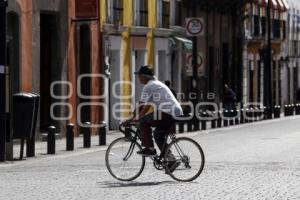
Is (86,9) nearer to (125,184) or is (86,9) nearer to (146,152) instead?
(146,152)

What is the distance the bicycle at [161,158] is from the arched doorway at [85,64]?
17.4 metres

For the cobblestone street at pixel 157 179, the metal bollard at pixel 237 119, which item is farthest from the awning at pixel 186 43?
the cobblestone street at pixel 157 179

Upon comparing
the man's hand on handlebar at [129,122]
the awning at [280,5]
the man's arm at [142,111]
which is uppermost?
the awning at [280,5]

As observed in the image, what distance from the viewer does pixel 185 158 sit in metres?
15.9

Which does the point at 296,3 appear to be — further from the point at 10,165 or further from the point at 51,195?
the point at 51,195

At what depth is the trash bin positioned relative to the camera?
21922mm

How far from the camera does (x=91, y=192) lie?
1413cm

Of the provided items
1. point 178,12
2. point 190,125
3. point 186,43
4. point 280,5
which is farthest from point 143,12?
point 280,5

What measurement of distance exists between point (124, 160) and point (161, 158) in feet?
2.16

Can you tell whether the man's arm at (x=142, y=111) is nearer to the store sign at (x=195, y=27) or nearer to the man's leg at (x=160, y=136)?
the man's leg at (x=160, y=136)

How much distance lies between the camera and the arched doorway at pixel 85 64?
110 feet

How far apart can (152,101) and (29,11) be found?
45.5ft

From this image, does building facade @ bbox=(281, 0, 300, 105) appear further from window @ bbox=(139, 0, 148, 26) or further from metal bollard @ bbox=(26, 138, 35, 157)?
metal bollard @ bbox=(26, 138, 35, 157)

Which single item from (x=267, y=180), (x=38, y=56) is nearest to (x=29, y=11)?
(x=38, y=56)
